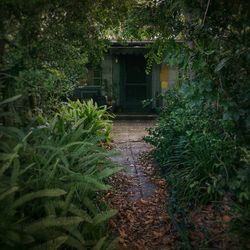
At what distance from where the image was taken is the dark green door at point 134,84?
15.7m

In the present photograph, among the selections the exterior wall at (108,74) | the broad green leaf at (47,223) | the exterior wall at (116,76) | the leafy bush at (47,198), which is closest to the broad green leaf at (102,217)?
the leafy bush at (47,198)

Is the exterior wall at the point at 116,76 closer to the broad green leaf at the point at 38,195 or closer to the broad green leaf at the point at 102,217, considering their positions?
the broad green leaf at the point at 102,217

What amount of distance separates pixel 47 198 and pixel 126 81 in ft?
39.0

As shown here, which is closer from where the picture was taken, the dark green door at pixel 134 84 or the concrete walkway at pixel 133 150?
the concrete walkway at pixel 133 150

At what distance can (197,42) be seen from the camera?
3807 mm

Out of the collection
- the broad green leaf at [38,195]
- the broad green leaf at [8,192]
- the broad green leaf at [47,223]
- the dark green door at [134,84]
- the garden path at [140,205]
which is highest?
the dark green door at [134,84]

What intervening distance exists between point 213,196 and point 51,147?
2094 mm

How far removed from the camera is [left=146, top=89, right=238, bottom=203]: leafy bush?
4.03m

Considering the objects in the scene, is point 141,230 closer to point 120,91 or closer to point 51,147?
point 51,147

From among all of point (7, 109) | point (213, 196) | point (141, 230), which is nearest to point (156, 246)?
point (141, 230)

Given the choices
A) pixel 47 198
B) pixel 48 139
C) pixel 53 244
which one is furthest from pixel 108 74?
pixel 53 244

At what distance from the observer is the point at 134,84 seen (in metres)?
15.8

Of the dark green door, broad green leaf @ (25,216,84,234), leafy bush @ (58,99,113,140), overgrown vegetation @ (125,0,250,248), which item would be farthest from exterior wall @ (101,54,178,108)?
broad green leaf @ (25,216,84,234)

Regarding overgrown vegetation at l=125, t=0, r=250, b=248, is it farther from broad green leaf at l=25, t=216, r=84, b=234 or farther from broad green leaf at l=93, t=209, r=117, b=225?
broad green leaf at l=25, t=216, r=84, b=234
